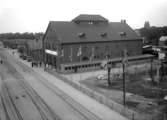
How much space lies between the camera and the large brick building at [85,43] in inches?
1780

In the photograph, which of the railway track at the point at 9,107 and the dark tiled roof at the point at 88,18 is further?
the dark tiled roof at the point at 88,18

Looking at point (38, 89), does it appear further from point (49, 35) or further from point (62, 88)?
point (49, 35)

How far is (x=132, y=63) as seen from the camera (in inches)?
2122

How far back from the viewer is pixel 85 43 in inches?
1897

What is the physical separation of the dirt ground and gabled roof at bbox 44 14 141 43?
15.2 meters

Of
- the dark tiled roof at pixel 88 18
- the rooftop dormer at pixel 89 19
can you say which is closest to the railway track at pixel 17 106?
the rooftop dormer at pixel 89 19

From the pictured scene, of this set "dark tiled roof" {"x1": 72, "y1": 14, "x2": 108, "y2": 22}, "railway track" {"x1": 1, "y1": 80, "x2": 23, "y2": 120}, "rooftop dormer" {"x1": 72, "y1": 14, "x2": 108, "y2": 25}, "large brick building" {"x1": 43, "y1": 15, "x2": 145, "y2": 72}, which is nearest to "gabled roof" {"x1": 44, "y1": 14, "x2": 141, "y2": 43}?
"large brick building" {"x1": 43, "y1": 15, "x2": 145, "y2": 72}

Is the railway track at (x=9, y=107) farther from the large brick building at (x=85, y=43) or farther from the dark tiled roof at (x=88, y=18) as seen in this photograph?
the dark tiled roof at (x=88, y=18)

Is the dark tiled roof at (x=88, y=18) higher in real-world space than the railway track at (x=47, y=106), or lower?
higher

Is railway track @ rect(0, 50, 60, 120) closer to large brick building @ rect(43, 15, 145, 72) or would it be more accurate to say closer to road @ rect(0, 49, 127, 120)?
road @ rect(0, 49, 127, 120)

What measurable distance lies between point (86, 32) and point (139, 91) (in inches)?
1078

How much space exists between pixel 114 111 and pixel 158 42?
7711cm

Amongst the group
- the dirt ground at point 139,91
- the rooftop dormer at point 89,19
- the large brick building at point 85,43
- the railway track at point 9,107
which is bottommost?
the railway track at point 9,107

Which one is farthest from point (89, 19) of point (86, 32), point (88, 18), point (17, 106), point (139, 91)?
point (17, 106)
